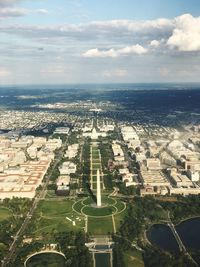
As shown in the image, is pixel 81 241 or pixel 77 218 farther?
pixel 77 218

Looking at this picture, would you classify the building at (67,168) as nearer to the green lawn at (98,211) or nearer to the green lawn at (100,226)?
the green lawn at (98,211)

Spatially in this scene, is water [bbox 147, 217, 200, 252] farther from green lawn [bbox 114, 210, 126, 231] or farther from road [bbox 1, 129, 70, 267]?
road [bbox 1, 129, 70, 267]

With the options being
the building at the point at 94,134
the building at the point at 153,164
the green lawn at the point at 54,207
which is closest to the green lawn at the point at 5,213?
the green lawn at the point at 54,207

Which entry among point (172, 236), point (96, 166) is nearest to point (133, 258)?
point (172, 236)

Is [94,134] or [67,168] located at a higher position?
[94,134]

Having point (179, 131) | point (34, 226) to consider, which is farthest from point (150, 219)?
point (179, 131)

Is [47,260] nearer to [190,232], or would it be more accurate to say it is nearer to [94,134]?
→ [190,232]

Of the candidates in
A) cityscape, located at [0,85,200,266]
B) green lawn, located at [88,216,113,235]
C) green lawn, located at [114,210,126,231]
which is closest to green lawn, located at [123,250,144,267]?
cityscape, located at [0,85,200,266]

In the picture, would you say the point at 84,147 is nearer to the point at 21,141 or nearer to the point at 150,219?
the point at 21,141
